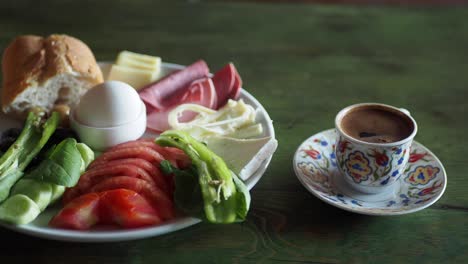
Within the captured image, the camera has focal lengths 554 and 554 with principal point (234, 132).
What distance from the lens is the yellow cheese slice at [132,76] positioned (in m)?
1.80

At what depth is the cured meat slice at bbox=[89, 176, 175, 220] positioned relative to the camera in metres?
1.21

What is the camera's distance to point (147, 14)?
8.23 feet

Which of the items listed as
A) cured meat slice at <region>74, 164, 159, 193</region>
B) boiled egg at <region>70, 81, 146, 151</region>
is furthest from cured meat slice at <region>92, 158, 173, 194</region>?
boiled egg at <region>70, 81, 146, 151</region>

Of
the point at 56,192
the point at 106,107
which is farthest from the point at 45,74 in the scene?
the point at 56,192

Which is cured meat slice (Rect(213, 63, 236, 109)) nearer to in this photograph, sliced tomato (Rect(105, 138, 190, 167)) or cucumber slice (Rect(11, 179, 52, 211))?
sliced tomato (Rect(105, 138, 190, 167))

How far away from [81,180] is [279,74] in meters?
1.02

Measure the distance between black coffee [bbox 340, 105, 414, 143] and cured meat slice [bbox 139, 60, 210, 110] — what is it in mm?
593

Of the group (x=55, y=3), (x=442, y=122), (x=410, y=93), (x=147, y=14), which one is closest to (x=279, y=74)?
(x=410, y=93)

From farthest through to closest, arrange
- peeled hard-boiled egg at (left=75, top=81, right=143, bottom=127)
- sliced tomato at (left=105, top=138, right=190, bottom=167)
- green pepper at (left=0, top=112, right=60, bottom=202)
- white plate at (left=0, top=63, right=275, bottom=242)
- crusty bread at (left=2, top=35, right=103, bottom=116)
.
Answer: crusty bread at (left=2, top=35, right=103, bottom=116) < peeled hard-boiled egg at (left=75, top=81, right=143, bottom=127) < sliced tomato at (left=105, top=138, right=190, bottom=167) < green pepper at (left=0, top=112, right=60, bottom=202) < white plate at (left=0, top=63, right=275, bottom=242)

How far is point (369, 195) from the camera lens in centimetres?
138

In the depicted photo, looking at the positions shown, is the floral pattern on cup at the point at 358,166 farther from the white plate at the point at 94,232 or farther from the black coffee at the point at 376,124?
the white plate at the point at 94,232

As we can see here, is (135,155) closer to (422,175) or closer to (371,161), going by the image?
(371,161)

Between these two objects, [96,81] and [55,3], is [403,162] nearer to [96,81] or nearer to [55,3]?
[96,81]

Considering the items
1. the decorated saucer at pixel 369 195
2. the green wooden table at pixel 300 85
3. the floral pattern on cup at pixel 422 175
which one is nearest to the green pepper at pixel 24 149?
the green wooden table at pixel 300 85
